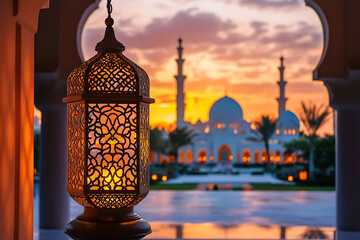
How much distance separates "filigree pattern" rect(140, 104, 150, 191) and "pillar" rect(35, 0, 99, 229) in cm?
376

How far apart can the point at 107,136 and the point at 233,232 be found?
514 cm

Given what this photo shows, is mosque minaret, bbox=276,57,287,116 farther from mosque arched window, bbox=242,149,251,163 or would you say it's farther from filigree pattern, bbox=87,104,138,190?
filigree pattern, bbox=87,104,138,190

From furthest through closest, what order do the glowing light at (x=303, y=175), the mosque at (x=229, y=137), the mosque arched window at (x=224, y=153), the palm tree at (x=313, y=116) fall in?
the mosque arched window at (x=224, y=153) < the mosque at (x=229, y=137) < the palm tree at (x=313, y=116) < the glowing light at (x=303, y=175)

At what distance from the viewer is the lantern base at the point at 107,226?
251cm

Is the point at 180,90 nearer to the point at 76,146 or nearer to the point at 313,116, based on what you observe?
the point at 313,116

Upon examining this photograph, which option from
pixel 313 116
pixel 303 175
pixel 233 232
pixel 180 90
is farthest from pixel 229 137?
pixel 233 232

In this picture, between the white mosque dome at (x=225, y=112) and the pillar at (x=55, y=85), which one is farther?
the white mosque dome at (x=225, y=112)
